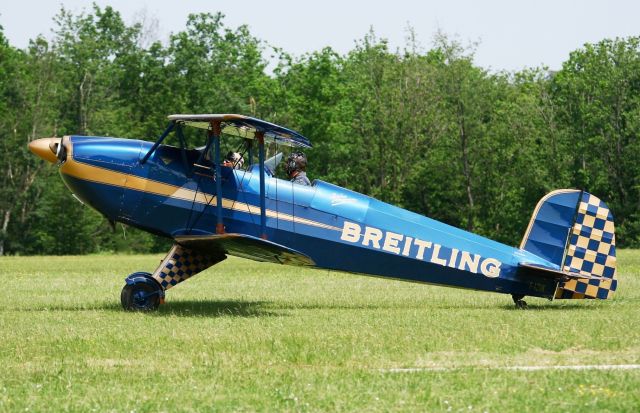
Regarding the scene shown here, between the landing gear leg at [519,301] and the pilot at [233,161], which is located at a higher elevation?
the pilot at [233,161]

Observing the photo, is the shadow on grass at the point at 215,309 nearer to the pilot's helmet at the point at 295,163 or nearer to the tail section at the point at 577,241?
the pilot's helmet at the point at 295,163

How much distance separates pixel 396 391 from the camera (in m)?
8.58

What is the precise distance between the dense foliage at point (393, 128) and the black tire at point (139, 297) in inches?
1585

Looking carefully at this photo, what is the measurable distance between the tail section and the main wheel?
5986 mm

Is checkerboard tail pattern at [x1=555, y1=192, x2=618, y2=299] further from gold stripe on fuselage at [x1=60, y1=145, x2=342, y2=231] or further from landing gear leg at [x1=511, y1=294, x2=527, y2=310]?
gold stripe on fuselage at [x1=60, y1=145, x2=342, y2=231]

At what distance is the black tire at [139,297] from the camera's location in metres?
14.7

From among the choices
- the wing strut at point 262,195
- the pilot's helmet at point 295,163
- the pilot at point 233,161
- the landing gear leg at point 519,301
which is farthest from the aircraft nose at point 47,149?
the landing gear leg at point 519,301

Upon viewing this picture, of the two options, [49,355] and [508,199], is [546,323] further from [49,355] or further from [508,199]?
[508,199]

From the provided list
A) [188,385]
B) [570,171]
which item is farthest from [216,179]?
[570,171]

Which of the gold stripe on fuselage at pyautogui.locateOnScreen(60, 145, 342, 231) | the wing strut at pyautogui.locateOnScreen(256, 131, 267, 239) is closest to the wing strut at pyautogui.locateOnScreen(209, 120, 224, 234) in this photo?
the gold stripe on fuselage at pyautogui.locateOnScreen(60, 145, 342, 231)

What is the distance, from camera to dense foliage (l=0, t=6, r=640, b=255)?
181 ft

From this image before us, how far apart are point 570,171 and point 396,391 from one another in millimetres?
51545

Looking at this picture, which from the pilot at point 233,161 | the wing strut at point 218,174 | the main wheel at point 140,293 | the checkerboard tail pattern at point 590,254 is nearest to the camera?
the wing strut at point 218,174

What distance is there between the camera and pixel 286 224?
600 inches
